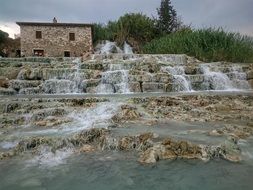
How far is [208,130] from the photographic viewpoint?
6.64 meters

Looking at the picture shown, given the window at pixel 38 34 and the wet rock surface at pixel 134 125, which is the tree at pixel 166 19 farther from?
the wet rock surface at pixel 134 125

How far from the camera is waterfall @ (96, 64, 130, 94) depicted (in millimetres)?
13617

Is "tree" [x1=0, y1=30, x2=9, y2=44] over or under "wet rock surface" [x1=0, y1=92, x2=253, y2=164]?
over

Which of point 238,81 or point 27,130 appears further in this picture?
point 238,81

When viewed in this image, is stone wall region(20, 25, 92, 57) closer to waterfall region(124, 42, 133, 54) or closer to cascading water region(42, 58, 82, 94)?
waterfall region(124, 42, 133, 54)

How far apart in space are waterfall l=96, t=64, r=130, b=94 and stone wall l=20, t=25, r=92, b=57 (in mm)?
14708

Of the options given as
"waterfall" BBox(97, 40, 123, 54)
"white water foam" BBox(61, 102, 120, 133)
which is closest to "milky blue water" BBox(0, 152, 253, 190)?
"white water foam" BBox(61, 102, 120, 133)

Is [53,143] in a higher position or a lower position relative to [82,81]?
lower

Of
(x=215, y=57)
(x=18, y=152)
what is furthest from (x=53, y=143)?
(x=215, y=57)

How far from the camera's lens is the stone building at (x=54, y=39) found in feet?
90.8

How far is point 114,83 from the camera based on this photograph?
14.0 m

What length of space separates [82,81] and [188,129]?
Result: 7.92 metres

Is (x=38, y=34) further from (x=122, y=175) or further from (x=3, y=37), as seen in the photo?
(x=122, y=175)

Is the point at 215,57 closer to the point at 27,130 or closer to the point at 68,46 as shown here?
the point at 68,46
